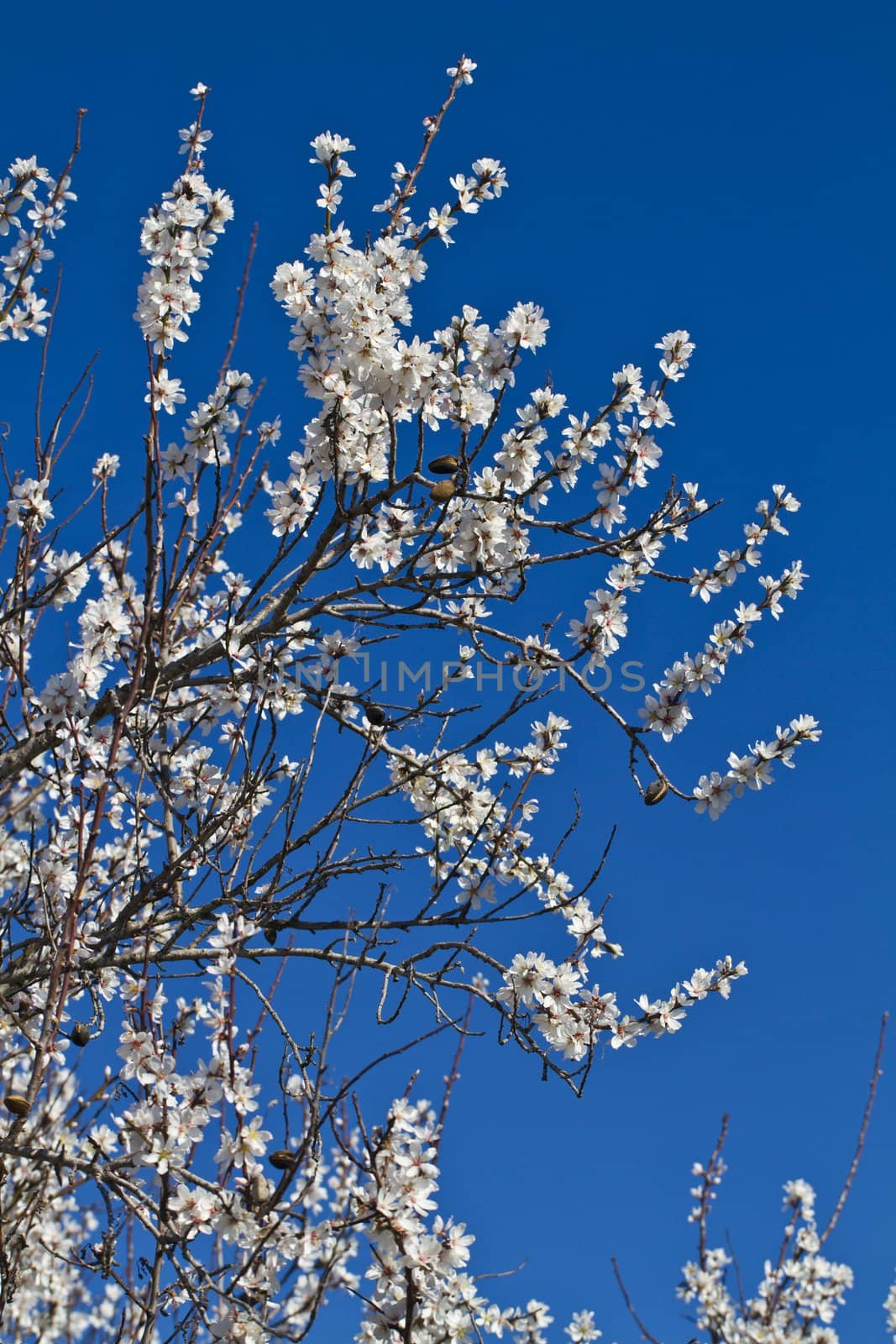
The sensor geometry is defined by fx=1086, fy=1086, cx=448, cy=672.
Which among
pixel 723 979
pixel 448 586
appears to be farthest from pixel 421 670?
pixel 723 979

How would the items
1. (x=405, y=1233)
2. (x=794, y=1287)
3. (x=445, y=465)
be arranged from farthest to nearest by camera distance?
(x=794, y=1287) → (x=445, y=465) → (x=405, y=1233)

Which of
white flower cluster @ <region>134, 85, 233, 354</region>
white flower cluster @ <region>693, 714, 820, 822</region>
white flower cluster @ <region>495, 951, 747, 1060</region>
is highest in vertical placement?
white flower cluster @ <region>134, 85, 233, 354</region>

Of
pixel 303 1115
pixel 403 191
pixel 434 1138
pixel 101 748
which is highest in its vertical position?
pixel 403 191

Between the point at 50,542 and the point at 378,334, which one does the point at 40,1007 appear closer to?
the point at 50,542

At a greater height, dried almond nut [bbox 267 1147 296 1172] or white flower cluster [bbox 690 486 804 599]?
white flower cluster [bbox 690 486 804 599]

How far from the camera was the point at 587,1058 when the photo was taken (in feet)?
11.6

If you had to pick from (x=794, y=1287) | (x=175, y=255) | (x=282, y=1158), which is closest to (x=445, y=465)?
(x=175, y=255)

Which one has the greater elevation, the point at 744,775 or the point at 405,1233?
the point at 744,775

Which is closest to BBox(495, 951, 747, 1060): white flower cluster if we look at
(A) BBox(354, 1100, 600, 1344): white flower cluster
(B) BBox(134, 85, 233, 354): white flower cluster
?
(A) BBox(354, 1100, 600, 1344): white flower cluster

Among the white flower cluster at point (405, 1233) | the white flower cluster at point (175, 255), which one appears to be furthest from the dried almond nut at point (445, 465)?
the white flower cluster at point (405, 1233)

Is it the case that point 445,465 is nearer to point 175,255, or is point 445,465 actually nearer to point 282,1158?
point 175,255

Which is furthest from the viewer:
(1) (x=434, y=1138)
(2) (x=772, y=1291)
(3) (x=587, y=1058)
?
(2) (x=772, y=1291)

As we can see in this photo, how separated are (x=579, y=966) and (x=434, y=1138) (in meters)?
0.93

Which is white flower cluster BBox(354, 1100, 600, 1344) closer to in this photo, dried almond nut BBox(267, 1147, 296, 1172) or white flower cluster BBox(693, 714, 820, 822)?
dried almond nut BBox(267, 1147, 296, 1172)
